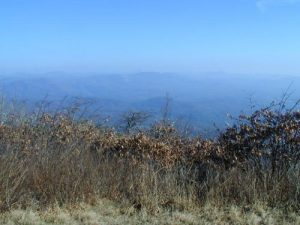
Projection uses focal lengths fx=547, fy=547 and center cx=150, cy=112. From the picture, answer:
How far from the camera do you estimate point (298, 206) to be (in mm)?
7273

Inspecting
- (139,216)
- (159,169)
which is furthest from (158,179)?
(139,216)

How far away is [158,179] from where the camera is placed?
25.1 feet

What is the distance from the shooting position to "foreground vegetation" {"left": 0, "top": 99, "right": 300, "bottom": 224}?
6.71 m

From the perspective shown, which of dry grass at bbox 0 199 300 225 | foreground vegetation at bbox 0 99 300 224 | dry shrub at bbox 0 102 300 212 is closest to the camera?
dry grass at bbox 0 199 300 225

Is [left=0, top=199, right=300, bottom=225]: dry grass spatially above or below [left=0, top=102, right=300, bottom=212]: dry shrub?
below

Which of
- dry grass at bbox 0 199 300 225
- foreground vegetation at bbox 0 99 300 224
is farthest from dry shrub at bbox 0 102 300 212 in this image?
dry grass at bbox 0 199 300 225

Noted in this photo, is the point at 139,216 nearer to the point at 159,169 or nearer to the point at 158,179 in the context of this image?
the point at 158,179

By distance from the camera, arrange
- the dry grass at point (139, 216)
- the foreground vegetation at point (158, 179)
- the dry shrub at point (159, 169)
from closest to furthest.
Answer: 1. the dry grass at point (139, 216)
2. the foreground vegetation at point (158, 179)
3. the dry shrub at point (159, 169)

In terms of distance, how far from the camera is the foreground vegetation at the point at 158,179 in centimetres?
671

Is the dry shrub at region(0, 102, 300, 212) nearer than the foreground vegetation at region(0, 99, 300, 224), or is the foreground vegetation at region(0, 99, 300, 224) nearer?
the foreground vegetation at region(0, 99, 300, 224)

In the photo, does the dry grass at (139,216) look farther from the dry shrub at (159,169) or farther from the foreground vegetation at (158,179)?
the dry shrub at (159,169)

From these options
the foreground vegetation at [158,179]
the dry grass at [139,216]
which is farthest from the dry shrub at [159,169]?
the dry grass at [139,216]

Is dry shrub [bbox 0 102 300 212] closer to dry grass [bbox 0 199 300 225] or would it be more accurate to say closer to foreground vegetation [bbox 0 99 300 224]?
foreground vegetation [bbox 0 99 300 224]

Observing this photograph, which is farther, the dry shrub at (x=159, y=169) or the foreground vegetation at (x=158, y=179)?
the dry shrub at (x=159, y=169)
